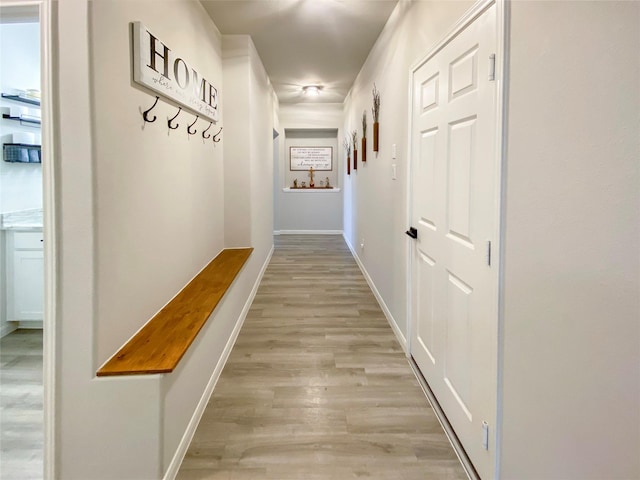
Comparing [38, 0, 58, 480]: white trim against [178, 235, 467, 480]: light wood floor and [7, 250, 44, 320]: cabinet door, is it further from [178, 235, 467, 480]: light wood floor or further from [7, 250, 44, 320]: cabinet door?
[7, 250, 44, 320]: cabinet door

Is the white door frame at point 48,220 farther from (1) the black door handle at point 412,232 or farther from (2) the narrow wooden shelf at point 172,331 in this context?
(1) the black door handle at point 412,232

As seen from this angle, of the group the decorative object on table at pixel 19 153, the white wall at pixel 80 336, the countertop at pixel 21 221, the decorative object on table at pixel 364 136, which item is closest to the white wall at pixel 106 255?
the white wall at pixel 80 336

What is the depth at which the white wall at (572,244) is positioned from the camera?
2.91ft

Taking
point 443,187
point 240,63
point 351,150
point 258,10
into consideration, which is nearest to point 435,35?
point 443,187

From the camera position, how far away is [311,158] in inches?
343

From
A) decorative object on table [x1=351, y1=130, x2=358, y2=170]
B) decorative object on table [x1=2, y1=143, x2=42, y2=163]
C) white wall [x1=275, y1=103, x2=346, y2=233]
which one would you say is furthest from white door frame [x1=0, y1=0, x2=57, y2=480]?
white wall [x1=275, y1=103, x2=346, y2=233]

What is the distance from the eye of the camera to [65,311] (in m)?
1.51

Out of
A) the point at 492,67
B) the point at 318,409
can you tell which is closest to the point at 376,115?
the point at 492,67

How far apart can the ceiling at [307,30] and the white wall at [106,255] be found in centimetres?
139

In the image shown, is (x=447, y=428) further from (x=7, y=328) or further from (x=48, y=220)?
(x=7, y=328)

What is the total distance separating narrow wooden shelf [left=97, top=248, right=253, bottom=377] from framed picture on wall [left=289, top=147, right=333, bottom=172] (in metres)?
5.98

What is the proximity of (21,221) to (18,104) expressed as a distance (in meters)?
0.99

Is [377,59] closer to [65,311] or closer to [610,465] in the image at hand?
[65,311]

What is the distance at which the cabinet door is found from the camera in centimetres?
315
